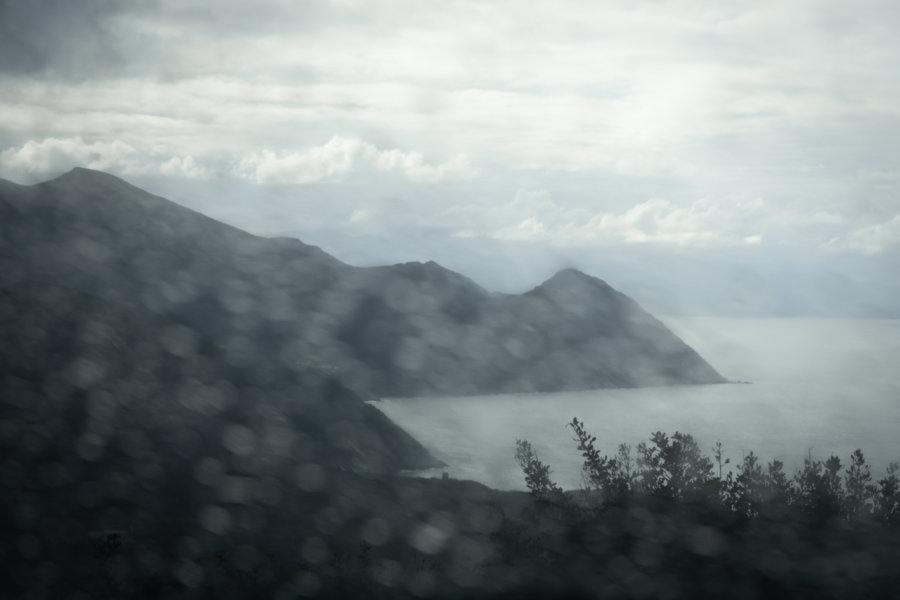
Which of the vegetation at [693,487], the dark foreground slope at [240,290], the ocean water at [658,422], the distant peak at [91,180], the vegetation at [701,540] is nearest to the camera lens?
the vegetation at [701,540]

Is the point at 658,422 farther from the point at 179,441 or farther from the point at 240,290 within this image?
the point at 179,441

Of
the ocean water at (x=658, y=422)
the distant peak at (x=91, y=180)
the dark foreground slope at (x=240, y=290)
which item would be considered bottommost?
the ocean water at (x=658, y=422)

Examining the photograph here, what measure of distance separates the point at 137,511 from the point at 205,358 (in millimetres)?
43498

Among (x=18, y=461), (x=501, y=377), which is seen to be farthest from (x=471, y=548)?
(x=501, y=377)

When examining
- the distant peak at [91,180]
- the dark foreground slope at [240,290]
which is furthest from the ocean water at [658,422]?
the distant peak at [91,180]

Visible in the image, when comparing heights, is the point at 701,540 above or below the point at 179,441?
above

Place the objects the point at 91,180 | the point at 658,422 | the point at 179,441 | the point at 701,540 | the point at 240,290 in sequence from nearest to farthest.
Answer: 1. the point at 701,540
2. the point at 179,441
3. the point at 658,422
4. the point at 240,290
5. the point at 91,180

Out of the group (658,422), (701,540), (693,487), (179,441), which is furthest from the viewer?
(658,422)

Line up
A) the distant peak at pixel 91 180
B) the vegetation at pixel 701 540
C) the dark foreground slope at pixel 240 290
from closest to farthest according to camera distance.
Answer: the vegetation at pixel 701 540, the dark foreground slope at pixel 240 290, the distant peak at pixel 91 180

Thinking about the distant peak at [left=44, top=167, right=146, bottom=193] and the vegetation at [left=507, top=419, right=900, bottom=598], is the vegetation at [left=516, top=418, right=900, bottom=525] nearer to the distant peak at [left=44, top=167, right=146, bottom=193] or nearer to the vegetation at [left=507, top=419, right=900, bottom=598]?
the vegetation at [left=507, top=419, right=900, bottom=598]

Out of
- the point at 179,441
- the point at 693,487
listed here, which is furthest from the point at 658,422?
the point at 693,487

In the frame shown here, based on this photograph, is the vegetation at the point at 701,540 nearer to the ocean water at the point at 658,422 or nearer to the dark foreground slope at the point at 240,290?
the ocean water at the point at 658,422

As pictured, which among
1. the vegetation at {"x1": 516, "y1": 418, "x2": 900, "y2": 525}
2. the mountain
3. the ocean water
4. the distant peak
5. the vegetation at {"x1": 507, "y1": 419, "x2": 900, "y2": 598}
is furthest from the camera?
the distant peak

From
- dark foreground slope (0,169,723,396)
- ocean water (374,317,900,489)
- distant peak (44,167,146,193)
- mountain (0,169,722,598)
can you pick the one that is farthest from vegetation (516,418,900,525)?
distant peak (44,167,146,193)
